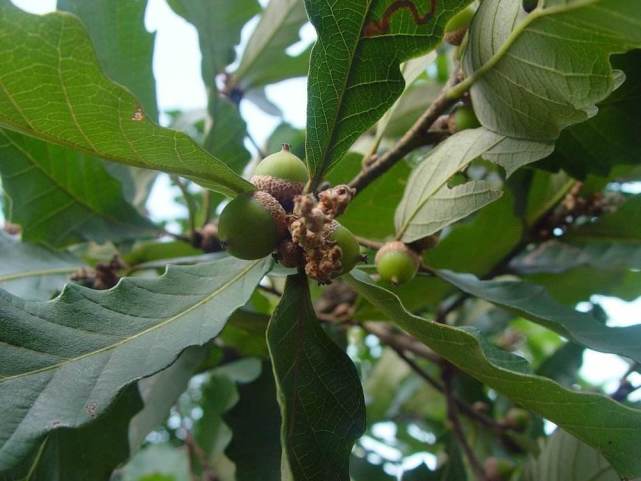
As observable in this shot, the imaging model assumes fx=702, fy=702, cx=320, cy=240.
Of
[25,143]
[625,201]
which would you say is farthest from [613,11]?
[25,143]

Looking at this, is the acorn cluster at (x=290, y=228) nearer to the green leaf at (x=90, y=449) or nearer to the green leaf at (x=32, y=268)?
the green leaf at (x=90, y=449)

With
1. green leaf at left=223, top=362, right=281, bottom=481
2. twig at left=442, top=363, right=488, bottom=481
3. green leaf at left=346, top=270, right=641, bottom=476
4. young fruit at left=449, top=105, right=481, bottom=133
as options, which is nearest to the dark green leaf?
green leaf at left=223, top=362, right=281, bottom=481

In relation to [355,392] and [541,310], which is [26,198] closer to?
[355,392]

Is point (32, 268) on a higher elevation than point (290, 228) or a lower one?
lower

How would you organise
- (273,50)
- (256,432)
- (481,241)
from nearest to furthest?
(256,432) < (481,241) < (273,50)

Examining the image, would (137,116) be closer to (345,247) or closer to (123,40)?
(345,247)

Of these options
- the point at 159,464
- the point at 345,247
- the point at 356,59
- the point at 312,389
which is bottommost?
the point at 159,464

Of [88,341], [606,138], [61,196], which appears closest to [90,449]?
[88,341]
